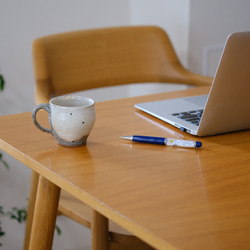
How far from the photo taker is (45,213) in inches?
36.6

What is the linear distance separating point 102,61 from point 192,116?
27.8 inches

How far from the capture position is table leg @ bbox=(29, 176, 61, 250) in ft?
3.04

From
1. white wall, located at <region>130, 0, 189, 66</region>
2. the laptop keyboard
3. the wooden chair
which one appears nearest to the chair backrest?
the wooden chair

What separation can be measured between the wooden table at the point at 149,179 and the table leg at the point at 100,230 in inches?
10.3

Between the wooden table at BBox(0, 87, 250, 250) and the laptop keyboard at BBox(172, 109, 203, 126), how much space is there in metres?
0.04

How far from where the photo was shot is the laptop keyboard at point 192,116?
3.21 feet

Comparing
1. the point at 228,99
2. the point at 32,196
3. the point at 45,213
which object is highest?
the point at 228,99

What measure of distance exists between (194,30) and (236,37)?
4.34 feet

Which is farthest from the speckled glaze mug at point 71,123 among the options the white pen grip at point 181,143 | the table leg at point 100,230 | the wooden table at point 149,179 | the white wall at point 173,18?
the white wall at point 173,18

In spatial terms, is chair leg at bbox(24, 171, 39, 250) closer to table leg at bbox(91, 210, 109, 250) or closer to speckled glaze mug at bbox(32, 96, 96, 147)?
table leg at bbox(91, 210, 109, 250)

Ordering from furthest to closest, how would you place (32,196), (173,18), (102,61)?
(173,18)
(102,61)
(32,196)

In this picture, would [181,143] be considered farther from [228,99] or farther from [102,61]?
[102,61]

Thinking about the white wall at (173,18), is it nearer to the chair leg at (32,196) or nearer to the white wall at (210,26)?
the white wall at (210,26)

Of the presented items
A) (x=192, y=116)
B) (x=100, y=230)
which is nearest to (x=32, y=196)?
(x=100, y=230)
